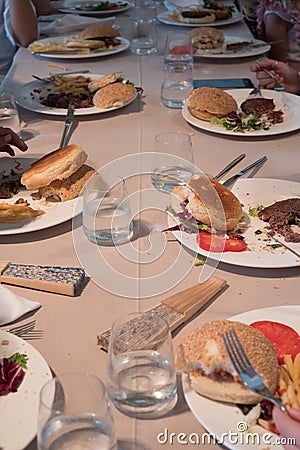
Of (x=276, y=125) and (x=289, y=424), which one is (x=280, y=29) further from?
(x=289, y=424)

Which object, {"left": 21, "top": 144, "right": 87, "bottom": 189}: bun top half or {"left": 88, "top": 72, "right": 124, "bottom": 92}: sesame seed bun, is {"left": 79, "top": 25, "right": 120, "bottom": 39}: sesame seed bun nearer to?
{"left": 88, "top": 72, "right": 124, "bottom": 92}: sesame seed bun

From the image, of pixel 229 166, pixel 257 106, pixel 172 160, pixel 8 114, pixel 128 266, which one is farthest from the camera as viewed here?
pixel 257 106

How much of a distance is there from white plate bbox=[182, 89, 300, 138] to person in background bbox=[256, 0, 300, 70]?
1570 millimetres

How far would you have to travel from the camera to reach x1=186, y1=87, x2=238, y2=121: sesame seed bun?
6.67 feet

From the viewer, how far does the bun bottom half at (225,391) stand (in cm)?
90

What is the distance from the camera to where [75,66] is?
2.79 m

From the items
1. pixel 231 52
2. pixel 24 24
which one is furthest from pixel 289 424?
pixel 24 24

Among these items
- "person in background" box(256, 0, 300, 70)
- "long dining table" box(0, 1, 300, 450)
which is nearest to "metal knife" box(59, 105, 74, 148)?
"long dining table" box(0, 1, 300, 450)

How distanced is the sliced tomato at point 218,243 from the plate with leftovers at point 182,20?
229cm

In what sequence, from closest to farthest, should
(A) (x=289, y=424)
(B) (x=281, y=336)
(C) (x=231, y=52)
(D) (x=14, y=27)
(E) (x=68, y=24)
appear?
(A) (x=289, y=424) < (B) (x=281, y=336) < (C) (x=231, y=52) < (D) (x=14, y=27) < (E) (x=68, y=24)

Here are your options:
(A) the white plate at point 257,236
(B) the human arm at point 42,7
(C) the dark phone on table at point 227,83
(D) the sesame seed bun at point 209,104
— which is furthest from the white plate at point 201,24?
(A) the white plate at point 257,236

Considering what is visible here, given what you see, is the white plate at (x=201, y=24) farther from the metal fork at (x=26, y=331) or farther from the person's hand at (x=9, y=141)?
the metal fork at (x=26, y=331)

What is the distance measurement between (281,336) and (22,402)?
43 cm

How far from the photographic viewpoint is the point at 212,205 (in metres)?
1.38
